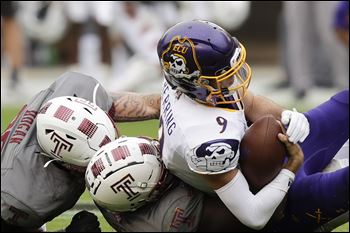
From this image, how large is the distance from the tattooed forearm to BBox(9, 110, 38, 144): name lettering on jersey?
0.36 m

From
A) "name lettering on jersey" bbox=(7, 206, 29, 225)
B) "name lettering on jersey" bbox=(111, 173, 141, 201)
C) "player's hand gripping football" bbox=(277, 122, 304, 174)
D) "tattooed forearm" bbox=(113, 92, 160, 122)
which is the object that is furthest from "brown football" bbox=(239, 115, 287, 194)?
"name lettering on jersey" bbox=(7, 206, 29, 225)

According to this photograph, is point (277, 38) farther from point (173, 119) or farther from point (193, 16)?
point (173, 119)

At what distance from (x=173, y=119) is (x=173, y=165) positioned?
0.15 m

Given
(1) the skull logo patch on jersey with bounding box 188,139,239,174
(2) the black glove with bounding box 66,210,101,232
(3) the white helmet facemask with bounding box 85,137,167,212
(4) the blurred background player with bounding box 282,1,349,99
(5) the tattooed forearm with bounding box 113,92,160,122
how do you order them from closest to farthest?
1. (1) the skull logo patch on jersey with bounding box 188,139,239,174
2. (3) the white helmet facemask with bounding box 85,137,167,212
3. (2) the black glove with bounding box 66,210,101,232
4. (5) the tattooed forearm with bounding box 113,92,160,122
5. (4) the blurred background player with bounding box 282,1,349,99

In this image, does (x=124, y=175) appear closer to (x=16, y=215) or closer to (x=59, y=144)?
(x=59, y=144)

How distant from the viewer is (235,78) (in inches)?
130

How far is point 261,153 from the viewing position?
329cm

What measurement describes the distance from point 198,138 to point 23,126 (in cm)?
67

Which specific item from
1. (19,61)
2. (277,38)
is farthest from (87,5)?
(277,38)

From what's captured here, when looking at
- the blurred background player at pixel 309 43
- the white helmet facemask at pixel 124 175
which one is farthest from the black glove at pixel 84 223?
the blurred background player at pixel 309 43

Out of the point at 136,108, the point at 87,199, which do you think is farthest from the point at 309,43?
the point at 136,108

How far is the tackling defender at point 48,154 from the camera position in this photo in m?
3.38

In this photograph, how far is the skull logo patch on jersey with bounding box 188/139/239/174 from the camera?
3195 mm

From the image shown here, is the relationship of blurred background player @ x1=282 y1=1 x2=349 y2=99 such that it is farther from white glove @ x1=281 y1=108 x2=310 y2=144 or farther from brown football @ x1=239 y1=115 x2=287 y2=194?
brown football @ x1=239 y1=115 x2=287 y2=194
